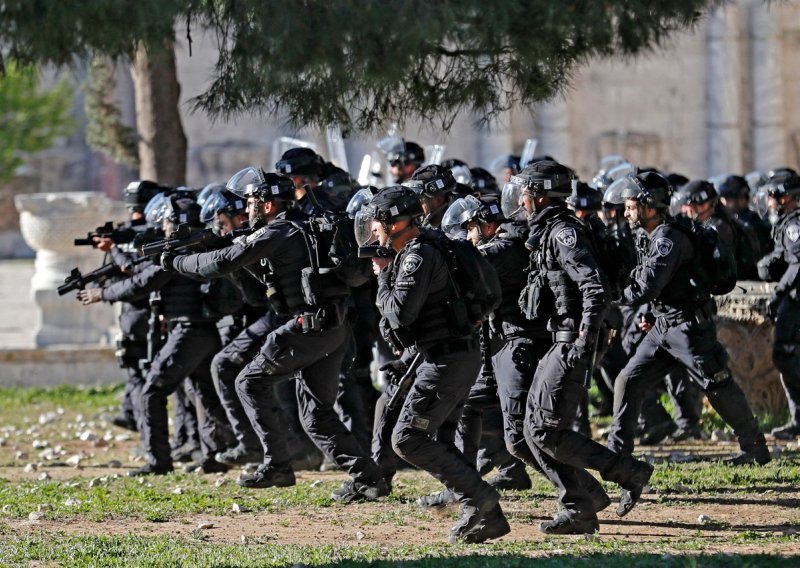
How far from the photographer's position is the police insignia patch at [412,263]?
25.4 feet

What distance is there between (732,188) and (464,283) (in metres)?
6.25

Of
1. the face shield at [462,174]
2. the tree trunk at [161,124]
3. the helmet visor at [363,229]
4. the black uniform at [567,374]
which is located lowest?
the black uniform at [567,374]

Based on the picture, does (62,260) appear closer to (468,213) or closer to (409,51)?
(468,213)

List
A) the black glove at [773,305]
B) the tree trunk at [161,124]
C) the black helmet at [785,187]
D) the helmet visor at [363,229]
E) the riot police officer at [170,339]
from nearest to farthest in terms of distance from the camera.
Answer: the helmet visor at [363,229] → the riot police officer at [170,339] → the black glove at [773,305] → the black helmet at [785,187] → the tree trunk at [161,124]

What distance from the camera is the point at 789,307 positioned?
11281 millimetres

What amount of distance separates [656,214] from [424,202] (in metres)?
1.67

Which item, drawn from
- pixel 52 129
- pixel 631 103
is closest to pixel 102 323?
pixel 631 103

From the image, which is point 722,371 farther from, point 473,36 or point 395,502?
point 473,36

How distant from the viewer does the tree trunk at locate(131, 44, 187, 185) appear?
625 inches

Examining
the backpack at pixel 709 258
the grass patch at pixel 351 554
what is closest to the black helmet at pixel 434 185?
the backpack at pixel 709 258

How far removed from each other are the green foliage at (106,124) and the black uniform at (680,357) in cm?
863

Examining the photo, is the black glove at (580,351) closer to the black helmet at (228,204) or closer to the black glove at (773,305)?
the black helmet at (228,204)

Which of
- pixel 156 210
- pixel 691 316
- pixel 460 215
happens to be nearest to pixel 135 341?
pixel 156 210

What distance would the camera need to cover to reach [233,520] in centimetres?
890
